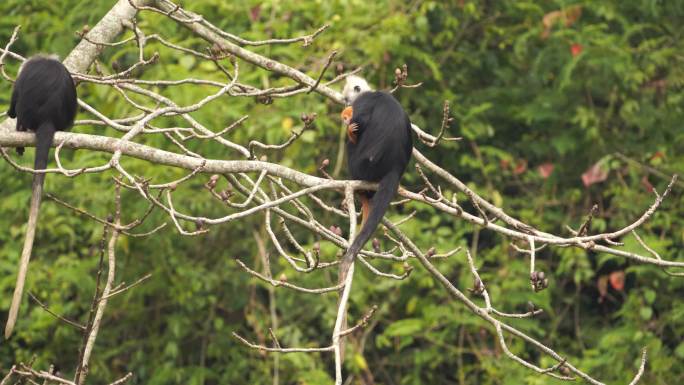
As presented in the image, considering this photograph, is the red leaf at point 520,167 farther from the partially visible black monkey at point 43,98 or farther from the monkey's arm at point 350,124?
the partially visible black monkey at point 43,98

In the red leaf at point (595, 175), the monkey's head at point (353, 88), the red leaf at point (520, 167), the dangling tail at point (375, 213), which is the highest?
the dangling tail at point (375, 213)

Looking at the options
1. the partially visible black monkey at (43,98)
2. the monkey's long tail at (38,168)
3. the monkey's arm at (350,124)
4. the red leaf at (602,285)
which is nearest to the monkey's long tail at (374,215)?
the monkey's arm at (350,124)

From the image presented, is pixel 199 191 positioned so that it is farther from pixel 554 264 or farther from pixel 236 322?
pixel 554 264

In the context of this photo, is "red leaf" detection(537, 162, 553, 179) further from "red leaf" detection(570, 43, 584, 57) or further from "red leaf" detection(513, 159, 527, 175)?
"red leaf" detection(570, 43, 584, 57)

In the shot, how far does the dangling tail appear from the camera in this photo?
381 centimetres

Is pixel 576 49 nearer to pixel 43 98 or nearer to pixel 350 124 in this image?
pixel 350 124

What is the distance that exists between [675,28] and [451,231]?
2362 millimetres

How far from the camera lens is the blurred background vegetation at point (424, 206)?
7.75 m

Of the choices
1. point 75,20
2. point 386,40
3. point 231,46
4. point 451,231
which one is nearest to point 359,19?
point 386,40

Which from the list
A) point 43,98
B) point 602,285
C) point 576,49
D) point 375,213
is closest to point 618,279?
point 602,285

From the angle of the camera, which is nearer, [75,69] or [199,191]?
[75,69]

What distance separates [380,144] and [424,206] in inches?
145

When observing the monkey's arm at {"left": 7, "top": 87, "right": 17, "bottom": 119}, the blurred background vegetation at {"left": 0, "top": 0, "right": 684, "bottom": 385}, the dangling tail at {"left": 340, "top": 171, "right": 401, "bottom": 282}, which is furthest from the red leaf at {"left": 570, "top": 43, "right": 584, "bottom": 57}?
the monkey's arm at {"left": 7, "top": 87, "right": 17, "bottom": 119}

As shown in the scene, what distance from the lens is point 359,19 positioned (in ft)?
26.9
